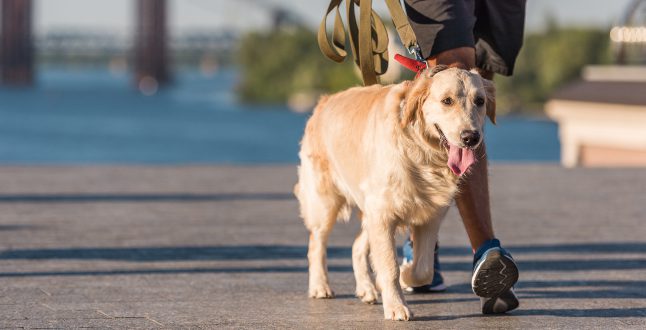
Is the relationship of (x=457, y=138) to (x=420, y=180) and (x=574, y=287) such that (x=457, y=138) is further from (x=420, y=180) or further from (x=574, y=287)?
(x=574, y=287)

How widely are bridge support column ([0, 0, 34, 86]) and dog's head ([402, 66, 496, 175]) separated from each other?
174 m

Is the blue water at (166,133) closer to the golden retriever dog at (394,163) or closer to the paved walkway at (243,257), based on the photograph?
the paved walkway at (243,257)

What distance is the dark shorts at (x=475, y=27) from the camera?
5.59 metres

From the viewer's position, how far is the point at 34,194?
418 inches

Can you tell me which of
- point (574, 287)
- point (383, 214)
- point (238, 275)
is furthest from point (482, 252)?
point (238, 275)

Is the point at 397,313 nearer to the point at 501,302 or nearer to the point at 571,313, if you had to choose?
the point at 501,302

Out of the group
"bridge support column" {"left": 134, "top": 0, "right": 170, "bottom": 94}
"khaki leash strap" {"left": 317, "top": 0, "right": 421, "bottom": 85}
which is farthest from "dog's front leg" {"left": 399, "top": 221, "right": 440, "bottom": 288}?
"bridge support column" {"left": 134, "top": 0, "right": 170, "bottom": 94}

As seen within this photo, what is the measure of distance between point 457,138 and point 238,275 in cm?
195

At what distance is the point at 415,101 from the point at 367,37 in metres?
0.99

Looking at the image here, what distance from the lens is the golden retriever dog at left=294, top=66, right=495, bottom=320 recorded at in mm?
5047

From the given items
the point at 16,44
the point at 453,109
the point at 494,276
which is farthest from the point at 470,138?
the point at 16,44

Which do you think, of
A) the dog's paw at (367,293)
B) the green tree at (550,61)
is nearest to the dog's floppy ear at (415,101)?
the dog's paw at (367,293)

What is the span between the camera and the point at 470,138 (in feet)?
16.1

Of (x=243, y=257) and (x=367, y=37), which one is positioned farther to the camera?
(x=243, y=257)
